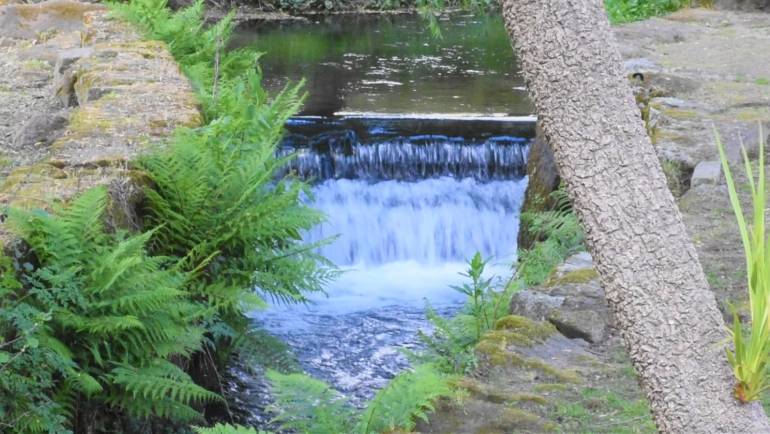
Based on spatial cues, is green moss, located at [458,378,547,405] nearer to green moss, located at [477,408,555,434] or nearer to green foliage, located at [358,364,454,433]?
green moss, located at [477,408,555,434]

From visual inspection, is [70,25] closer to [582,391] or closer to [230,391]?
[230,391]

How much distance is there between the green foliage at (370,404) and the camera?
433 centimetres

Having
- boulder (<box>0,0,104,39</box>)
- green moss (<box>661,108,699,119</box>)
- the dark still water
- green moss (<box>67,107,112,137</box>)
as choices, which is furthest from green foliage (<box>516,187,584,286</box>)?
boulder (<box>0,0,104,39</box>)

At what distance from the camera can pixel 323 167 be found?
12.3 metres

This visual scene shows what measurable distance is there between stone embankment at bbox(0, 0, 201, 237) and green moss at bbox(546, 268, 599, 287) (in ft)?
7.71

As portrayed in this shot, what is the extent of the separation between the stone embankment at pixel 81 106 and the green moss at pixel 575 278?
2351mm

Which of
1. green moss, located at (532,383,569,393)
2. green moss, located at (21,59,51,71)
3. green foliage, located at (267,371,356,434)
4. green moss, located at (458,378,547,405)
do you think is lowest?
green moss, located at (532,383,569,393)

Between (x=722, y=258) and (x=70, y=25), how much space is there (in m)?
8.65

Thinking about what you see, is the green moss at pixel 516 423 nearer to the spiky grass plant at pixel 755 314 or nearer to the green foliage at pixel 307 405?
the green foliage at pixel 307 405

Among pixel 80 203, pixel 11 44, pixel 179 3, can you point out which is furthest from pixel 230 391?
pixel 179 3

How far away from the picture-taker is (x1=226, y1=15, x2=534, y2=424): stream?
8.83 m

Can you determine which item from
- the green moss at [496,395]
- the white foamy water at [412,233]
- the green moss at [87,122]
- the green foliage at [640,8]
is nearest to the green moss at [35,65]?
the white foamy water at [412,233]

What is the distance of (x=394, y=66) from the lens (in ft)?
55.1

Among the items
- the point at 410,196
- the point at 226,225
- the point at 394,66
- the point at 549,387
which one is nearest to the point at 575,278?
the point at 549,387
